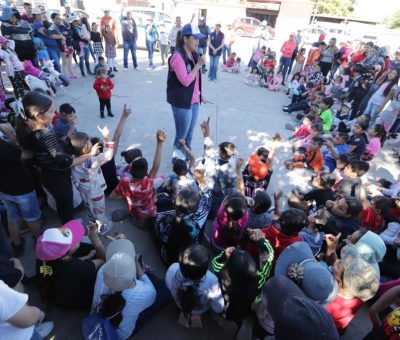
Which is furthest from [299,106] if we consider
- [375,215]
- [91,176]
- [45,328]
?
[45,328]

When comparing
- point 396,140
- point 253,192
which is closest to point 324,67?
point 396,140

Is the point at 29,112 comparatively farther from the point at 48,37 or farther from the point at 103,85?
the point at 48,37

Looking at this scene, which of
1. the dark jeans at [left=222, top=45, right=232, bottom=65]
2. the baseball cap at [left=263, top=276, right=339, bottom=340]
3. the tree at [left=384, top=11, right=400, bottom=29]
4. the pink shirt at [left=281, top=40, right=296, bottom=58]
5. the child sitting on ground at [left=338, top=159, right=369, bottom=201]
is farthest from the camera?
the tree at [left=384, top=11, right=400, bottom=29]

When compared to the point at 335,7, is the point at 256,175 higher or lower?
lower

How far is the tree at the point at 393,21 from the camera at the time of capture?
1239 inches

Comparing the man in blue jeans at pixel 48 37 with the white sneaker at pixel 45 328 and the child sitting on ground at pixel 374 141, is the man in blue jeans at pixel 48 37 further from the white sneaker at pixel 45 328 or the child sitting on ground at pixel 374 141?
the child sitting on ground at pixel 374 141

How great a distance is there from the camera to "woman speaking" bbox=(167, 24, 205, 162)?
316 cm

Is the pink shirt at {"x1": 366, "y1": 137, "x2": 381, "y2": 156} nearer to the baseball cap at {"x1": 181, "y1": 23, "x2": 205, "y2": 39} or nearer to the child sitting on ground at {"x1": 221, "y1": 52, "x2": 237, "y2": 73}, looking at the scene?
the baseball cap at {"x1": 181, "y1": 23, "x2": 205, "y2": 39}

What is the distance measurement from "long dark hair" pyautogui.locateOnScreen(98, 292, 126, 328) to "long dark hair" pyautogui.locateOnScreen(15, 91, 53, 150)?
54.7 inches

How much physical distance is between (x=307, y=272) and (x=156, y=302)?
116 cm

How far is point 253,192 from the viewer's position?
11.1 feet

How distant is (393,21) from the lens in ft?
107

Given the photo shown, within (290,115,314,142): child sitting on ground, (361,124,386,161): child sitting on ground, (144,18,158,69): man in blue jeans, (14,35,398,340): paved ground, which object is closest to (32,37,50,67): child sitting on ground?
(14,35,398,340): paved ground

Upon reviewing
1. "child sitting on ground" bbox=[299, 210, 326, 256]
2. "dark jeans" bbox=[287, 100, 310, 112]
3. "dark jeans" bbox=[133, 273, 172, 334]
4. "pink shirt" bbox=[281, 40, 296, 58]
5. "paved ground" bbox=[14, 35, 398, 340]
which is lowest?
"paved ground" bbox=[14, 35, 398, 340]
